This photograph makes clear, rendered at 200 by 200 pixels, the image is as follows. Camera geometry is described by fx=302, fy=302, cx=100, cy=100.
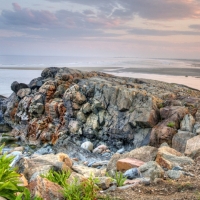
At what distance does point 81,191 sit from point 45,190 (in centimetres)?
70

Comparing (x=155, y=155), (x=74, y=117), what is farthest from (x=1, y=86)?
(x=155, y=155)

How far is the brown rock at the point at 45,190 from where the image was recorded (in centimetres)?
575

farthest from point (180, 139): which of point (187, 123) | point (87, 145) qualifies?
point (87, 145)

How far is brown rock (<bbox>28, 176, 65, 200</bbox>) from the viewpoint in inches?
226

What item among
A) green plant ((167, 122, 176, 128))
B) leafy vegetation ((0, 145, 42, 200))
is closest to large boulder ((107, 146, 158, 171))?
leafy vegetation ((0, 145, 42, 200))

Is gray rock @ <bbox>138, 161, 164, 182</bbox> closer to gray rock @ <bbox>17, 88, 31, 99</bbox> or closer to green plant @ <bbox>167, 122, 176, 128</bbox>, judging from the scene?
green plant @ <bbox>167, 122, 176, 128</bbox>

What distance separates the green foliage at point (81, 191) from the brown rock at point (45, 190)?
16 centimetres

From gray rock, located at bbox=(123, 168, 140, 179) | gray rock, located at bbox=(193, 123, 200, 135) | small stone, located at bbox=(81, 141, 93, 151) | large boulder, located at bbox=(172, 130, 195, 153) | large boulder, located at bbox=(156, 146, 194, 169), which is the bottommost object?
small stone, located at bbox=(81, 141, 93, 151)

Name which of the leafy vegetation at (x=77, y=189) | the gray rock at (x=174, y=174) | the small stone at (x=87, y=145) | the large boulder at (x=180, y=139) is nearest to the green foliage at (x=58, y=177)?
the leafy vegetation at (x=77, y=189)

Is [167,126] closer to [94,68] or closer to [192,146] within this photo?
[192,146]

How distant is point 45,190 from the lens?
228 inches

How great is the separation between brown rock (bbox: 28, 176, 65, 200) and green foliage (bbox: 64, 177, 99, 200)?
16 cm

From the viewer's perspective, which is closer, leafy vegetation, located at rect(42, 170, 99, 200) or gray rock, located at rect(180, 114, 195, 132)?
leafy vegetation, located at rect(42, 170, 99, 200)

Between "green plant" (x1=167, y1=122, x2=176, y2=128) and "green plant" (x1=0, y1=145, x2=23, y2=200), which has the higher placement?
"green plant" (x1=0, y1=145, x2=23, y2=200)
